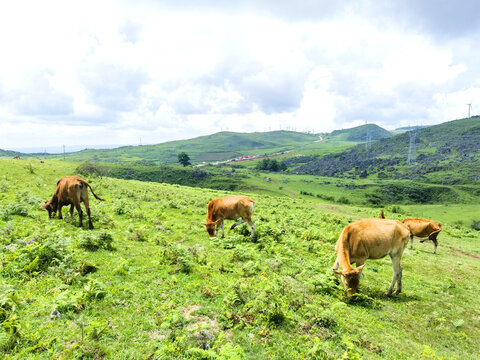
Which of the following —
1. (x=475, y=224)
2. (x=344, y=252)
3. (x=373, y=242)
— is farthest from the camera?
(x=475, y=224)

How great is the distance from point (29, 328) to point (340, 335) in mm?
8431

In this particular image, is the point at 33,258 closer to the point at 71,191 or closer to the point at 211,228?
the point at 71,191

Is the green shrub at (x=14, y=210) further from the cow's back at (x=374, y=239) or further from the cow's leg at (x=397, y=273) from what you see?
the cow's leg at (x=397, y=273)

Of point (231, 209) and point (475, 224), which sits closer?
point (231, 209)

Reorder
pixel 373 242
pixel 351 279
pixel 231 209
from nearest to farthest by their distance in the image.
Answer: pixel 351 279
pixel 373 242
pixel 231 209

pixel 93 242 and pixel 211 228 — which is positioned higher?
pixel 93 242

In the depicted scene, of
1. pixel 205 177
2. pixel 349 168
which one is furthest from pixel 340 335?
pixel 349 168

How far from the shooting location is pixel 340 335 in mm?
7598

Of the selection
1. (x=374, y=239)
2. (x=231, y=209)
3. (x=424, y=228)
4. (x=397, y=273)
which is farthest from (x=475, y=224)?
(x=231, y=209)

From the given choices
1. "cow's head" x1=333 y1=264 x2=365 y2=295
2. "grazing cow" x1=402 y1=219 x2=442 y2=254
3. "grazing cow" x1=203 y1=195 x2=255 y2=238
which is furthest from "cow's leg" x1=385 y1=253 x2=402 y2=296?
"grazing cow" x1=402 y1=219 x2=442 y2=254

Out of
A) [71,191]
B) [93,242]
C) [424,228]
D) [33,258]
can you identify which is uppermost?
[71,191]

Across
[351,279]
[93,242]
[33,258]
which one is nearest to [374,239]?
[351,279]

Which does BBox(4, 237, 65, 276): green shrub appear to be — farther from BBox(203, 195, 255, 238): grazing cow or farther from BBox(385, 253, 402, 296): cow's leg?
BBox(385, 253, 402, 296): cow's leg

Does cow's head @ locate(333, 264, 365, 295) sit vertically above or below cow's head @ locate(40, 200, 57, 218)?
below
